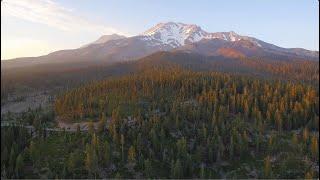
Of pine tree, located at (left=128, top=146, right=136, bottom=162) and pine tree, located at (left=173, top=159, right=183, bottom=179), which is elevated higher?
pine tree, located at (left=128, top=146, right=136, bottom=162)

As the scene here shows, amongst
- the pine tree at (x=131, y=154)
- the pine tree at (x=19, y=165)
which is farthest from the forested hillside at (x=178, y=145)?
the pine tree at (x=19, y=165)

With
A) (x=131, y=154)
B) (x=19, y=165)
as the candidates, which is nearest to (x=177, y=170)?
(x=131, y=154)

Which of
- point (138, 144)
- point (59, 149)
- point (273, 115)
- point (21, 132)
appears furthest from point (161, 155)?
point (273, 115)

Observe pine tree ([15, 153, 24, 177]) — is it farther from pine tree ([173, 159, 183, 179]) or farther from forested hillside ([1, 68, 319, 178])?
pine tree ([173, 159, 183, 179])

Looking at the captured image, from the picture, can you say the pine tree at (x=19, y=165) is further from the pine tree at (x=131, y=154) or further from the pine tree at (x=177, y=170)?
the pine tree at (x=177, y=170)

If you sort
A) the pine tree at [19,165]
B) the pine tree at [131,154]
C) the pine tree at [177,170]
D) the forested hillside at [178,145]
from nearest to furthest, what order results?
1. the pine tree at [19,165]
2. the pine tree at [177,170]
3. the forested hillside at [178,145]
4. the pine tree at [131,154]

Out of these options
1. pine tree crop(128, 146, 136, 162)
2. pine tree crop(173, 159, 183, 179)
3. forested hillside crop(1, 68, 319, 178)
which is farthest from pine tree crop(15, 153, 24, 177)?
pine tree crop(173, 159, 183, 179)

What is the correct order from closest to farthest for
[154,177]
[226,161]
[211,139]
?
1. [154,177]
2. [226,161]
3. [211,139]

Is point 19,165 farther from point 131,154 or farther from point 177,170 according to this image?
point 177,170

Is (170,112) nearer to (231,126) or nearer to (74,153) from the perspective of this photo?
(231,126)

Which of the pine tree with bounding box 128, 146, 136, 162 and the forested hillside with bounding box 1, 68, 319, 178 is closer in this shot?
the forested hillside with bounding box 1, 68, 319, 178

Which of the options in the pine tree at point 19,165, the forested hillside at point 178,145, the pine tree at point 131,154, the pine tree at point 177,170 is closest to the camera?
the pine tree at point 19,165
